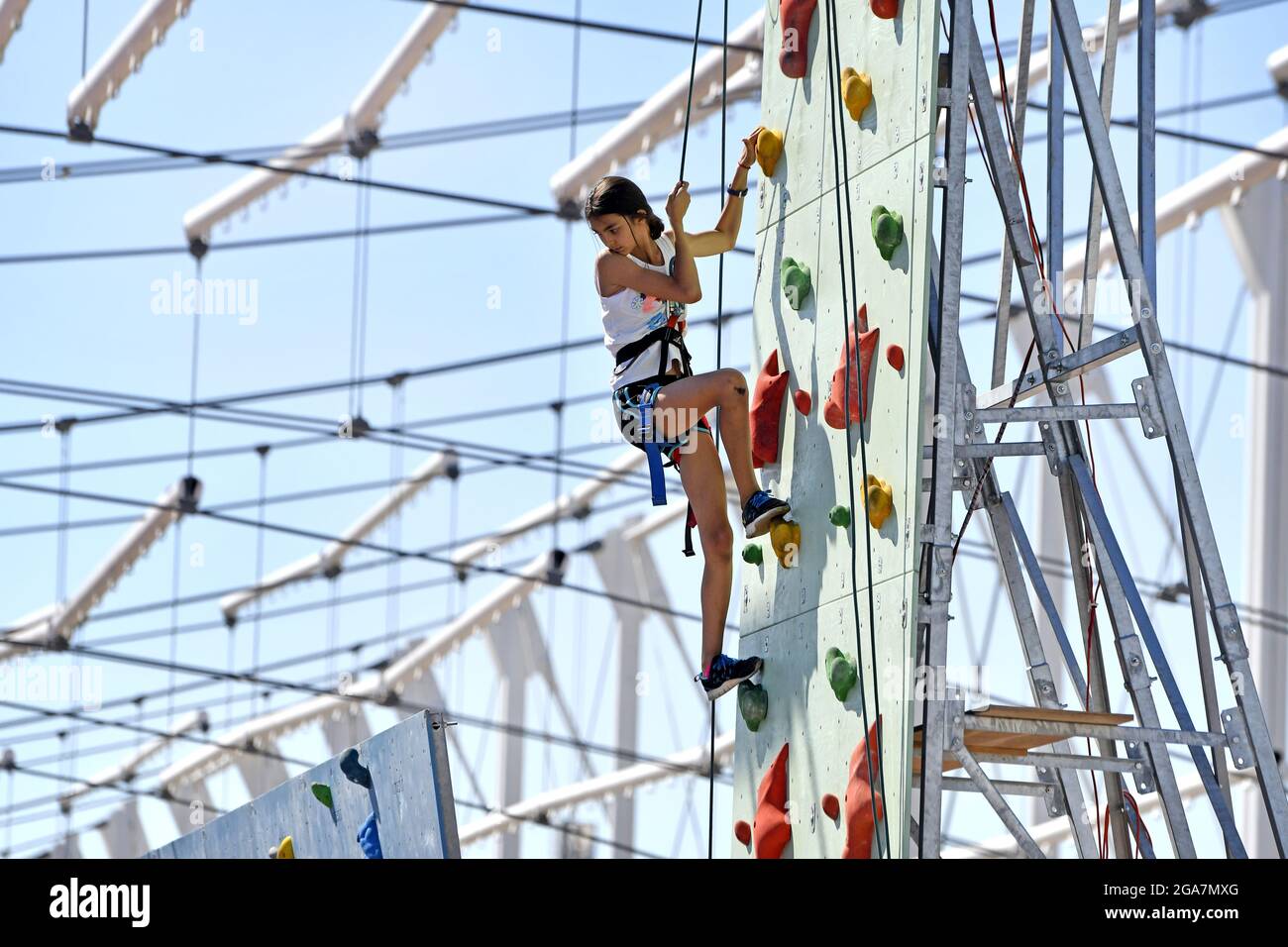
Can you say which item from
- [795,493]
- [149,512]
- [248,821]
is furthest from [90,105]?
[795,493]

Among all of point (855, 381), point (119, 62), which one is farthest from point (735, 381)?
point (119, 62)

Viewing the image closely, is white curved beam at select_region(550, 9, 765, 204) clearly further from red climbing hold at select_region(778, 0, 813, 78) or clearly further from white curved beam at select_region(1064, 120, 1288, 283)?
red climbing hold at select_region(778, 0, 813, 78)

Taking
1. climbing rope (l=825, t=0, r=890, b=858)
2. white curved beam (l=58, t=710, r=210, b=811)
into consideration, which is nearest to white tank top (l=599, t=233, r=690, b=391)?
climbing rope (l=825, t=0, r=890, b=858)

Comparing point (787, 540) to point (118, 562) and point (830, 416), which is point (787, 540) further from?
point (118, 562)

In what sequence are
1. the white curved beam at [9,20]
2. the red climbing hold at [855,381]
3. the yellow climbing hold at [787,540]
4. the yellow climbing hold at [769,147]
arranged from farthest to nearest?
the white curved beam at [9,20] → the yellow climbing hold at [769,147] → the yellow climbing hold at [787,540] → the red climbing hold at [855,381]

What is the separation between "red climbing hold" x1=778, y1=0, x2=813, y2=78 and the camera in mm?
6949

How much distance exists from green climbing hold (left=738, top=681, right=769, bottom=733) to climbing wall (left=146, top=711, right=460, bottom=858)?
3.50 ft

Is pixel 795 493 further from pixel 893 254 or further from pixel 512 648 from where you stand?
pixel 512 648

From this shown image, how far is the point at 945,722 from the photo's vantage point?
5762mm

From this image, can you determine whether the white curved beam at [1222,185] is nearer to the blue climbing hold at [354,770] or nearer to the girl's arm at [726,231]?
the girl's arm at [726,231]

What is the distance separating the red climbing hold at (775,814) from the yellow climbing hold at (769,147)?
6.03 feet

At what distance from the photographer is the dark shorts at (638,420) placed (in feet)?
21.8

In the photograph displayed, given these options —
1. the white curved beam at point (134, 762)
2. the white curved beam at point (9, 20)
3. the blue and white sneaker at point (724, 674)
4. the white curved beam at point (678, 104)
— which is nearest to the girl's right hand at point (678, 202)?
the blue and white sneaker at point (724, 674)

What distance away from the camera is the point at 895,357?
240 inches
